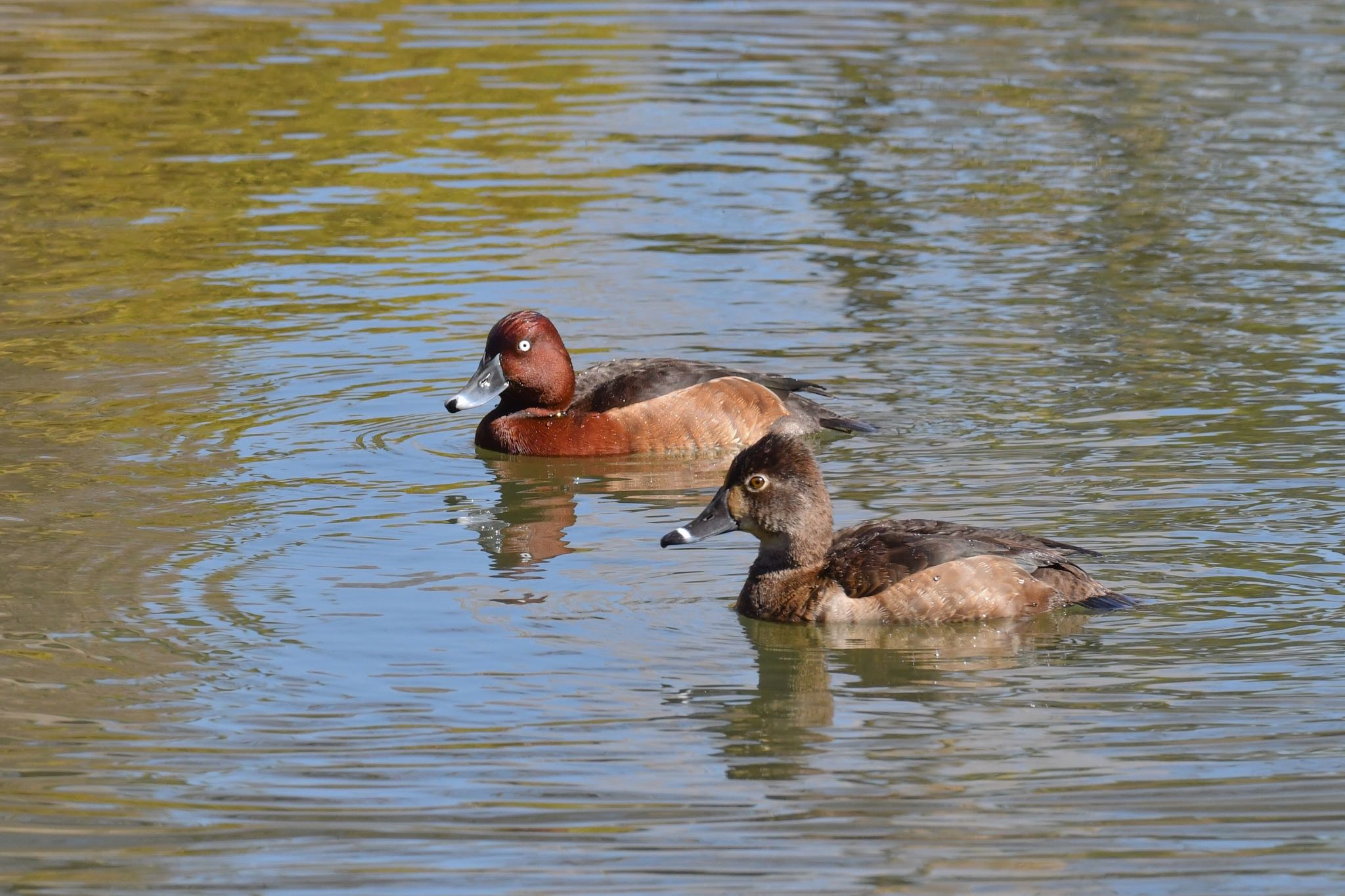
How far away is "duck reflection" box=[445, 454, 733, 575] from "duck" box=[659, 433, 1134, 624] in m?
1.23

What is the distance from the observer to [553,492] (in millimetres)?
11305

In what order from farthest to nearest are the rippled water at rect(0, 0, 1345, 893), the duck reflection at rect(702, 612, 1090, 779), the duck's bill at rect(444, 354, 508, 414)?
1. the duck's bill at rect(444, 354, 508, 414)
2. the duck reflection at rect(702, 612, 1090, 779)
3. the rippled water at rect(0, 0, 1345, 893)

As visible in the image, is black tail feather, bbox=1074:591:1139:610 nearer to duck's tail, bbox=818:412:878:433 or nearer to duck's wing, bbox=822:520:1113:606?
duck's wing, bbox=822:520:1113:606

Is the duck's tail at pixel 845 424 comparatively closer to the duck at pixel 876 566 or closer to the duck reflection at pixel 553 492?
the duck reflection at pixel 553 492

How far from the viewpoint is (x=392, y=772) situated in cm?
704

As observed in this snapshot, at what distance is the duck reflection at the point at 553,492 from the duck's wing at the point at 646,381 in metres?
0.36

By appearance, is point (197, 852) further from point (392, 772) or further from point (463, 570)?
point (463, 570)

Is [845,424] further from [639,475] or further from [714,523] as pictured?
[714,523]

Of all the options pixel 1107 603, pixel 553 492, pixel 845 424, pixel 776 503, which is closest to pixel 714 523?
pixel 776 503

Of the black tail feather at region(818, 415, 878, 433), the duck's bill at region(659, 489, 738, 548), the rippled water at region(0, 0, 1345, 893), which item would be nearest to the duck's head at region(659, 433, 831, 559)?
the duck's bill at region(659, 489, 738, 548)

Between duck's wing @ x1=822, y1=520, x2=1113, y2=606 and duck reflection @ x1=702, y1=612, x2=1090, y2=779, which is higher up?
duck's wing @ x1=822, y1=520, x2=1113, y2=606

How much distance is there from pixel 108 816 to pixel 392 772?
902mm

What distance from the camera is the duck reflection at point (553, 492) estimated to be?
32.7 ft

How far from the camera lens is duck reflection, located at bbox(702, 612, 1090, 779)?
7.45m
